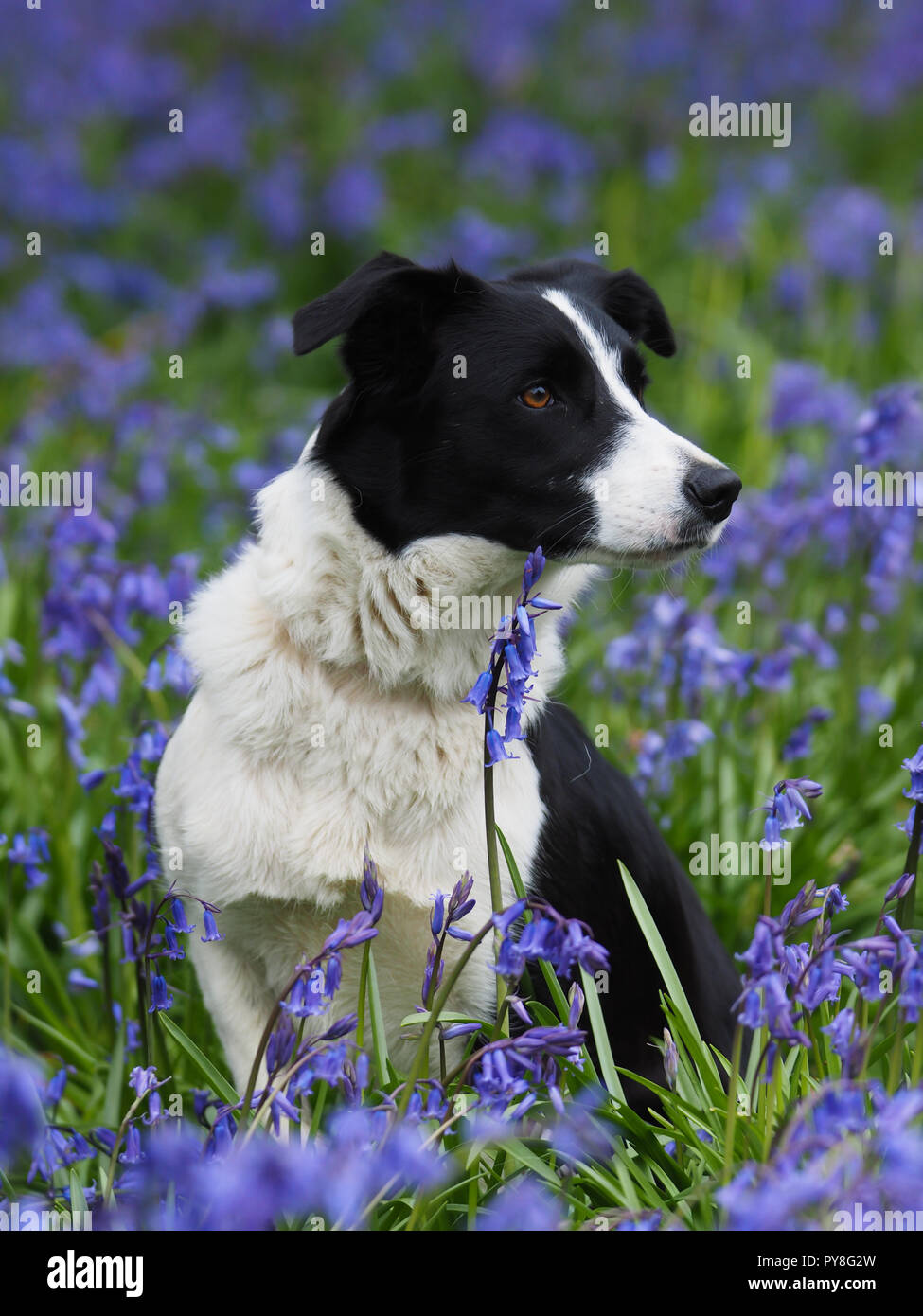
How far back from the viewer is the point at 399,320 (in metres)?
2.81

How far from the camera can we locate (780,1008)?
1.94 meters

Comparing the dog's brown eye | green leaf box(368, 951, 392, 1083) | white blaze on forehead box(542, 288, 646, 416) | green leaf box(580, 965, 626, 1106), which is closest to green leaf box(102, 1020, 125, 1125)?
green leaf box(368, 951, 392, 1083)

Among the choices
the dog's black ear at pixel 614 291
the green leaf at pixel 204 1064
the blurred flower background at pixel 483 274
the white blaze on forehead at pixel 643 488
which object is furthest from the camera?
the blurred flower background at pixel 483 274

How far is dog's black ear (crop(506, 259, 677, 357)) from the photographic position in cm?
312

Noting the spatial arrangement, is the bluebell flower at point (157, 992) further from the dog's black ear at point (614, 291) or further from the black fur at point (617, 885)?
the dog's black ear at point (614, 291)

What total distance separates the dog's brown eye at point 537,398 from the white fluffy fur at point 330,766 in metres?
0.28

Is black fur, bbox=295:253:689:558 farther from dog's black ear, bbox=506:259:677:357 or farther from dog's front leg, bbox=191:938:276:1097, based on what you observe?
dog's front leg, bbox=191:938:276:1097

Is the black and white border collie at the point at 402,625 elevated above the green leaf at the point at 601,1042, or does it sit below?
above

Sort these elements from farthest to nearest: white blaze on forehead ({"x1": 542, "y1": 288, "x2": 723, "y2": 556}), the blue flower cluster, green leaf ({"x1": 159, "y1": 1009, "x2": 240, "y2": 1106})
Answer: white blaze on forehead ({"x1": 542, "y1": 288, "x2": 723, "y2": 556}) → green leaf ({"x1": 159, "y1": 1009, "x2": 240, "y2": 1106}) → the blue flower cluster

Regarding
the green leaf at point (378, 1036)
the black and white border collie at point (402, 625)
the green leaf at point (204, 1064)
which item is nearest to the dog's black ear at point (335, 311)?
the black and white border collie at point (402, 625)

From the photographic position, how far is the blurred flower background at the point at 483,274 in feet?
12.6

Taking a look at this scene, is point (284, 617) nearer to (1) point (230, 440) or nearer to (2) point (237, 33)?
(1) point (230, 440)

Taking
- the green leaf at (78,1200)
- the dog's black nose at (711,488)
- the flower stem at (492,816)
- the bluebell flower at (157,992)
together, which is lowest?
the green leaf at (78,1200)

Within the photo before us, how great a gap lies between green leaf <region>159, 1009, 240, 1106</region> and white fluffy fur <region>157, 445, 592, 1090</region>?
0.76ft
